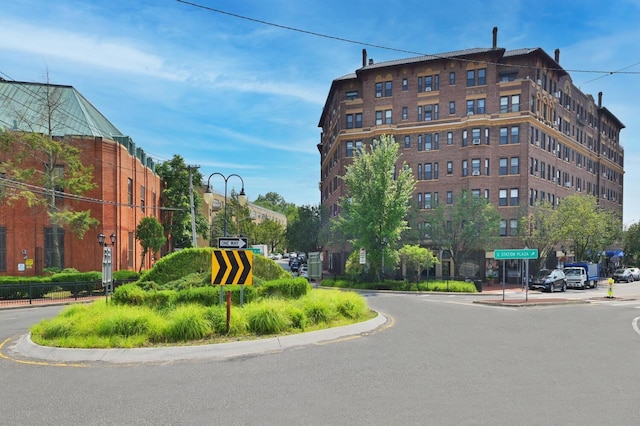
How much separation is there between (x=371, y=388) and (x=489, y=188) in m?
42.0

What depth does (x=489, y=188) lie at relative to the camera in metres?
45.3

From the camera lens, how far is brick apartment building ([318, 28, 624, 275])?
45.0m

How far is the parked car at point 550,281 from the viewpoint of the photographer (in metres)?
34.7

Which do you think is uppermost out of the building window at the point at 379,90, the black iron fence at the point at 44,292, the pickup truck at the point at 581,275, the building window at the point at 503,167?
the building window at the point at 379,90

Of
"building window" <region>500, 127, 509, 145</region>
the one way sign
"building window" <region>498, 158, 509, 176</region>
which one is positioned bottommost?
the one way sign

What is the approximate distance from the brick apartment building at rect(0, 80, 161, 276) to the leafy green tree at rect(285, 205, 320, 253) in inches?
1277

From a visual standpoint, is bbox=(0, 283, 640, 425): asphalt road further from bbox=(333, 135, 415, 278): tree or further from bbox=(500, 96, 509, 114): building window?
bbox=(500, 96, 509, 114): building window

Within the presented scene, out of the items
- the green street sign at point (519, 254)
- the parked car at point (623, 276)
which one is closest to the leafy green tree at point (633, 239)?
Result: the parked car at point (623, 276)

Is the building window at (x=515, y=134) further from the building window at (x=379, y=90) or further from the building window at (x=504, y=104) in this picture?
the building window at (x=379, y=90)

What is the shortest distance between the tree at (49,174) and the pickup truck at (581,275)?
40183mm

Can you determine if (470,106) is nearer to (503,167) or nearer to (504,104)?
(504,104)

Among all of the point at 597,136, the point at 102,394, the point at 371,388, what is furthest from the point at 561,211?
the point at 102,394

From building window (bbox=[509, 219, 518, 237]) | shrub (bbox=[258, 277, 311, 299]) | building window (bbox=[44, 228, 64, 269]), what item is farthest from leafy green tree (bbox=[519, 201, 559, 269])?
building window (bbox=[44, 228, 64, 269])

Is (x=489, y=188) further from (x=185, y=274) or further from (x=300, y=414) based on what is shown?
(x=300, y=414)
